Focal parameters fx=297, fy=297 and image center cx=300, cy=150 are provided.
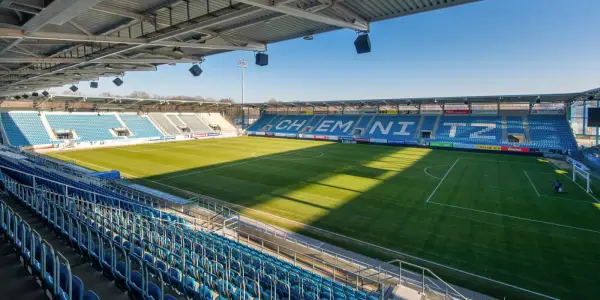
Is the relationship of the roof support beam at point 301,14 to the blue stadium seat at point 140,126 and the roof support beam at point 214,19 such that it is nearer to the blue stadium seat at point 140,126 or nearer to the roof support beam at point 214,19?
the roof support beam at point 214,19

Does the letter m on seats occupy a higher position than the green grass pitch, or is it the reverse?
the letter m on seats

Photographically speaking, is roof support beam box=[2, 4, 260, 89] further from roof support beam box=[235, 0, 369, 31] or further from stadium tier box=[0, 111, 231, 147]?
stadium tier box=[0, 111, 231, 147]

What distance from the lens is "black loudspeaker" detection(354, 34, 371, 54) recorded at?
269 inches

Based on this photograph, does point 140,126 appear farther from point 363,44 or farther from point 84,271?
point 363,44

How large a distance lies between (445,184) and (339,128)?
2915cm

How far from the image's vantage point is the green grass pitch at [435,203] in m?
9.42

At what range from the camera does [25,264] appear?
16.4 feet

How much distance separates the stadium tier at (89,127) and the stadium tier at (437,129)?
502 inches

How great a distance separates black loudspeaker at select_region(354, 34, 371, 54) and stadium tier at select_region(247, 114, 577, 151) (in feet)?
109

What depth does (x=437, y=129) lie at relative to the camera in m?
39.6

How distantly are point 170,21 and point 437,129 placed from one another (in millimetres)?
39001

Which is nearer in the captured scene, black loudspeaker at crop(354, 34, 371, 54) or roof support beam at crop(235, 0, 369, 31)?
roof support beam at crop(235, 0, 369, 31)

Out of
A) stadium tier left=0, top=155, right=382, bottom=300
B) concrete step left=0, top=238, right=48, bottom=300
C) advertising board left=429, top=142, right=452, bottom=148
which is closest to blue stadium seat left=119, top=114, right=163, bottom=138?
stadium tier left=0, top=155, right=382, bottom=300

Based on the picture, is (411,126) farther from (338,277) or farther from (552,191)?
(338,277)
